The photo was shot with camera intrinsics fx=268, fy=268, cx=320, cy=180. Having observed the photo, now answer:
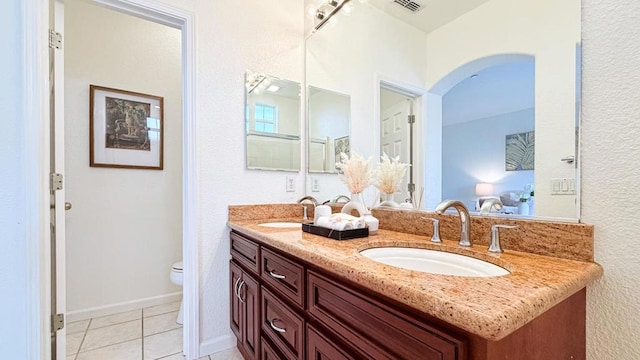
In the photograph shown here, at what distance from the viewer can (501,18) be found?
0.97m

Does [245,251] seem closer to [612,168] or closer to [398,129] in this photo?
[398,129]

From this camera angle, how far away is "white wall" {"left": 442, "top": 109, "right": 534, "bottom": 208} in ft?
3.03

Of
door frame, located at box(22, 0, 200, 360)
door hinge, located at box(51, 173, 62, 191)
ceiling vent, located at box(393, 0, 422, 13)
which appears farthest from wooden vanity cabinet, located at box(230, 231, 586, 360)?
ceiling vent, located at box(393, 0, 422, 13)

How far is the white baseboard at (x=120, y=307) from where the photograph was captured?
210 cm

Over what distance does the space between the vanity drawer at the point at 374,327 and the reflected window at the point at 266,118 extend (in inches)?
50.9

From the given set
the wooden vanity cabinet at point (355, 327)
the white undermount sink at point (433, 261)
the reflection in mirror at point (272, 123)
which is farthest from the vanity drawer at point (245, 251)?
the white undermount sink at point (433, 261)

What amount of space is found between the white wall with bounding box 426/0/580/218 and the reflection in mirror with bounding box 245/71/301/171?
4.43ft

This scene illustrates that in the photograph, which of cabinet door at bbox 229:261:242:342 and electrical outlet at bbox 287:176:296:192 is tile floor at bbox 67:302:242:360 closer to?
cabinet door at bbox 229:261:242:342

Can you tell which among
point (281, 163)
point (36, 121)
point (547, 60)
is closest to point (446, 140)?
point (547, 60)

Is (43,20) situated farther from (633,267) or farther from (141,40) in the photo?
(633,267)

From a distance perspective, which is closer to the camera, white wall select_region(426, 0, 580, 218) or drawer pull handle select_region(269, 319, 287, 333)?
white wall select_region(426, 0, 580, 218)

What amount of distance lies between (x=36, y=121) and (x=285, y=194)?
4.49 ft

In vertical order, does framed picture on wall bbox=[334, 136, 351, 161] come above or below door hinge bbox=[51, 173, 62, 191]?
above

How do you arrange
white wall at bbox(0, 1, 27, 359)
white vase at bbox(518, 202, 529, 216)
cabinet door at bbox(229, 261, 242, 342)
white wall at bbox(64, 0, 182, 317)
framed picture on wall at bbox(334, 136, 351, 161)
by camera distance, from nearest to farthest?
white vase at bbox(518, 202, 529, 216), white wall at bbox(0, 1, 27, 359), cabinet door at bbox(229, 261, 242, 342), framed picture on wall at bbox(334, 136, 351, 161), white wall at bbox(64, 0, 182, 317)
